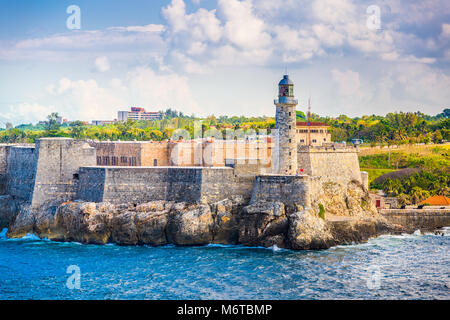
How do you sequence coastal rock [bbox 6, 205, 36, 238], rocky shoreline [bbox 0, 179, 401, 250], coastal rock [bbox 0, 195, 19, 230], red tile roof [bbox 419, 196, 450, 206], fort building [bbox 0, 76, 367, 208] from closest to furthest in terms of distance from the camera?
rocky shoreline [bbox 0, 179, 401, 250] → fort building [bbox 0, 76, 367, 208] → coastal rock [bbox 6, 205, 36, 238] → coastal rock [bbox 0, 195, 19, 230] → red tile roof [bbox 419, 196, 450, 206]

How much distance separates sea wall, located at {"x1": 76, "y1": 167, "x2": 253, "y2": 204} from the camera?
139 feet

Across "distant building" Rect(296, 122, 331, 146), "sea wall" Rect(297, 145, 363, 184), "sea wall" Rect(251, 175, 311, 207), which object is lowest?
"sea wall" Rect(251, 175, 311, 207)

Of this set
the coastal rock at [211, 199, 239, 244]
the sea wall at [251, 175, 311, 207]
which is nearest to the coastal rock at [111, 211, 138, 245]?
the coastal rock at [211, 199, 239, 244]

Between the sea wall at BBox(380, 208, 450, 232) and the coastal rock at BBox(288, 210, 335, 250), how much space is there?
935 cm

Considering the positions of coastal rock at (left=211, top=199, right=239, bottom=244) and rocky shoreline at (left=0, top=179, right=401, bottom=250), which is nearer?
rocky shoreline at (left=0, top=179, right=401, bottom=250)

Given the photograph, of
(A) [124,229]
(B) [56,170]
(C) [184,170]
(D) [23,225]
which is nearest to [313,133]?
(C) [184,170]

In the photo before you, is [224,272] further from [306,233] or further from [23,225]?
[23,225]

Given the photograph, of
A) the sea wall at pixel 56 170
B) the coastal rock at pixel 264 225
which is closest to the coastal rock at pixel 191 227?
the coastal rock at pixel 264 225

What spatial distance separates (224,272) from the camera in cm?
3372

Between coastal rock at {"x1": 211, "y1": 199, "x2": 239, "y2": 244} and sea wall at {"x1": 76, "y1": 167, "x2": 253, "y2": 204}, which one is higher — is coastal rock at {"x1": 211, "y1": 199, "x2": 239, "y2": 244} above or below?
below

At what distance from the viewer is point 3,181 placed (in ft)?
165

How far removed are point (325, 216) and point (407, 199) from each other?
1313 centimetres

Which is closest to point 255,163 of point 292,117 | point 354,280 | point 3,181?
point 292,117

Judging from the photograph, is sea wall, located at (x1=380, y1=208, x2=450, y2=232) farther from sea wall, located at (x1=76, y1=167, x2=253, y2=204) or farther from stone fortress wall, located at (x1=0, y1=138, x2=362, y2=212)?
sea wall, located at (x1=76, y1=167, x2=253, y2=204)
